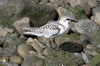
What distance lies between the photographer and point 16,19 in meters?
20.5

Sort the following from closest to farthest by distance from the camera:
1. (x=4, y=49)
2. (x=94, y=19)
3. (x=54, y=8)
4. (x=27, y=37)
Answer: (x=4, y=49) < (x=27, y=37) < (x=94, y=19) < (x=54, y=8)

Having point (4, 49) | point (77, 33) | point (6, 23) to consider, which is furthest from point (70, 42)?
point (6, 23)

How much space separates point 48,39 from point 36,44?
0.59m

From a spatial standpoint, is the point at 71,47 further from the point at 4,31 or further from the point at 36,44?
the point at 4,31

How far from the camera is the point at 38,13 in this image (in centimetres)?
2036

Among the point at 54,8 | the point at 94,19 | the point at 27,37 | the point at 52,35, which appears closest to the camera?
the point at 52,35

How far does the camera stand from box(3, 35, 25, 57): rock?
16812 millimetres

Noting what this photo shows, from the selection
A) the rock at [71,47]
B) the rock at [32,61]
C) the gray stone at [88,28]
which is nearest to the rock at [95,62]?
the rock at [32,61]

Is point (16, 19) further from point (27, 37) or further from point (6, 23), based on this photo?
point (27, 37)

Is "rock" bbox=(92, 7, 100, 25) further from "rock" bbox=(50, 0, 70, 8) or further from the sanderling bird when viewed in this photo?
the sanderling bird

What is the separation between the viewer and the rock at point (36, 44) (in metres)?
16.4

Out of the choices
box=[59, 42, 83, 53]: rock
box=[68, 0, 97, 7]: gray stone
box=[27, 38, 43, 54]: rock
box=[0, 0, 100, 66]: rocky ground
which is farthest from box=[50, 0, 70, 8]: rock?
box=[27, 38, 43, 54]: rock

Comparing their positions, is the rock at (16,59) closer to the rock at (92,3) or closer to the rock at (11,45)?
the rock at (11,45)

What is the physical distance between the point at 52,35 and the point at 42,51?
0.77 m
